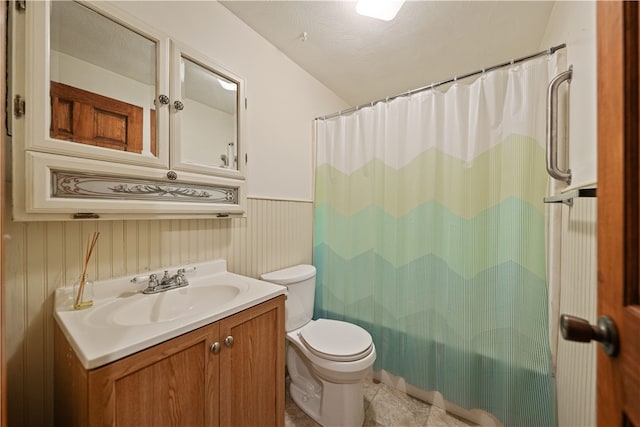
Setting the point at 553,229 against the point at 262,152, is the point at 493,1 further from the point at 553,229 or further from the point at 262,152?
the point at 262,152

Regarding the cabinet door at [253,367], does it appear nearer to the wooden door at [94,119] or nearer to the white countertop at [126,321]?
the white countertop at [126,321]

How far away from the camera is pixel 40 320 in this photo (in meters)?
A: 0.84

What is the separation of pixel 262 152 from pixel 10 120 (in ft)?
3.35

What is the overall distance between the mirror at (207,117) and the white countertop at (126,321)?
0.56m

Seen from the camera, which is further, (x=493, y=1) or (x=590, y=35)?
(x=493, y=1)

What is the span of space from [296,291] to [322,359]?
1.36ft

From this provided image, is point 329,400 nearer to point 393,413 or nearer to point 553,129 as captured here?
point 393,413

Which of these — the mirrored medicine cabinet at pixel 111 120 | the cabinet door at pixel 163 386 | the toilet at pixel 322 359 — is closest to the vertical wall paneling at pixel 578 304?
the toilet at pixel 322 359

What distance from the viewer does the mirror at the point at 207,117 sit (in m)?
1.14

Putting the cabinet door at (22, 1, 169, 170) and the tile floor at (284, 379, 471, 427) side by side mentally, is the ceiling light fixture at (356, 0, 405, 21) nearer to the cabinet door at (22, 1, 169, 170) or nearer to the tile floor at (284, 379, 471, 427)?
the cabinet door at (22, 1, 169, 170)

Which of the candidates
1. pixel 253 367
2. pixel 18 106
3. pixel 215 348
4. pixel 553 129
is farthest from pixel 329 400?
pixel 18 106

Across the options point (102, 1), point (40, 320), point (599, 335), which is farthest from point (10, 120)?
point (599, 335)

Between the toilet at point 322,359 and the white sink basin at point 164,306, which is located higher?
the white sink basin at point 164,306

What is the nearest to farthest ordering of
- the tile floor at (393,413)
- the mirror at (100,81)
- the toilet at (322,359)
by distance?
the mirror at (100,81)
the toilet at (322,359)
the tile floor at (393,413)
